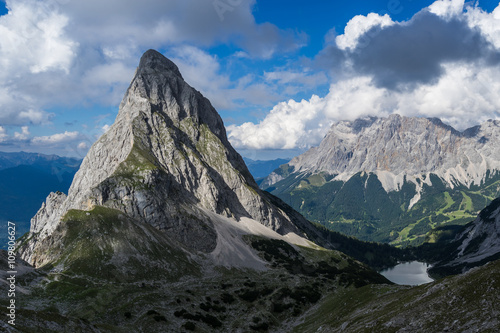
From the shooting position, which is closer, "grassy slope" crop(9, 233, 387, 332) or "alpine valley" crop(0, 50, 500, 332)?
"alpine valley" crop(0, 50, 500, 332)

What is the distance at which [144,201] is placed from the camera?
18400 cm

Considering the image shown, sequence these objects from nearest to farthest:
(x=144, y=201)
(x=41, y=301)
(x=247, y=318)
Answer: (x=41, y=301)
(x=247, y=318)
(x=144, y=201)

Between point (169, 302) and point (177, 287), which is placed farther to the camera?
point (177, 287)

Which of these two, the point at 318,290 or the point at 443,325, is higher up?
the point at 443,325

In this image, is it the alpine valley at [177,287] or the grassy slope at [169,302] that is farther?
the grassy slope at [169,302]

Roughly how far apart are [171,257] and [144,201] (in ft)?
138

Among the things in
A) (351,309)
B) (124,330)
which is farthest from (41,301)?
(351,309)

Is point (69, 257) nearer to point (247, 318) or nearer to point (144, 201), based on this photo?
point (144, 201)

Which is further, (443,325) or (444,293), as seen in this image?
(444,293)

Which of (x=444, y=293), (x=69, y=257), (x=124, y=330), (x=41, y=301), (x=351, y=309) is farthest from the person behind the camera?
(x=69, y=257)

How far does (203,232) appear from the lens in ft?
631

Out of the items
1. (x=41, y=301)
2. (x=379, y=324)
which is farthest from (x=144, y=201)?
(x=379, y=324)

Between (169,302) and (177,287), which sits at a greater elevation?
(177,287)

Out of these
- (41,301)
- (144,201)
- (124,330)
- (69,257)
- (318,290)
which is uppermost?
(144,201)
